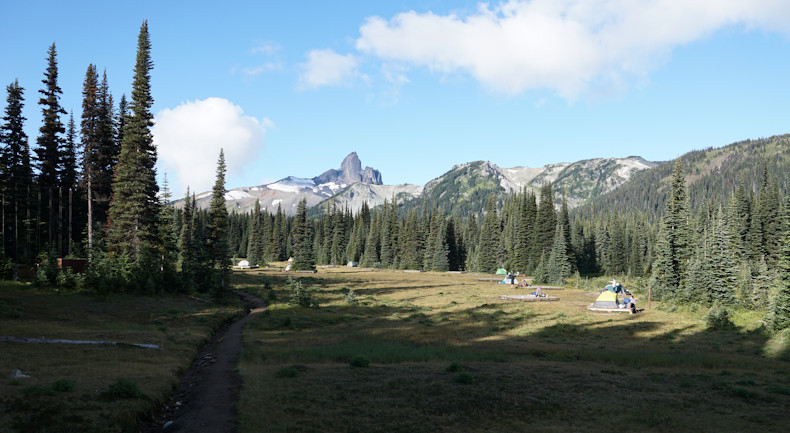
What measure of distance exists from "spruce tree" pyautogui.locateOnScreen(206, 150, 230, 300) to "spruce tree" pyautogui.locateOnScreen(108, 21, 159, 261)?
5792 mm

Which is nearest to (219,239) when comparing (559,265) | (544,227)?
(559,265)

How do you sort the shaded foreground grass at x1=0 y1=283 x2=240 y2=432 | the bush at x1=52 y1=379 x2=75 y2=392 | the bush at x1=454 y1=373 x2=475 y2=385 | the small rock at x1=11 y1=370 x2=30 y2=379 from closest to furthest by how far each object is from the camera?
the shaded foreground grass at x1=0 y1=283 x2=240 y2=432 → the bush at x1=52 y1=379 x2=75 y2=392 → the small rock at x1=11 y1=370 x2=30 y2=379 → the bush at x1=454 y1=373 x2=475 y2=385

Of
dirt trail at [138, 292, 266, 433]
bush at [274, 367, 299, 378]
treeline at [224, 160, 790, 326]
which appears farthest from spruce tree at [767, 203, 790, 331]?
dirt trail at [138, 292, 266, 433]

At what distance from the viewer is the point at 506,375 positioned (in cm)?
1962

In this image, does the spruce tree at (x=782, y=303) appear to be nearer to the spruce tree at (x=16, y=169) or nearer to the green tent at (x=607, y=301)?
the green tent at (x=607, y=301)

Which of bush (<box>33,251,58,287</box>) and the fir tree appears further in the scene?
the fir tree

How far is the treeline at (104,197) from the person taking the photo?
146ft

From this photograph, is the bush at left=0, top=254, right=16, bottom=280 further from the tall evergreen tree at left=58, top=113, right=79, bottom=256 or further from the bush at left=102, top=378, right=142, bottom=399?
the bush at left=102, top=378, right=142, bottom=399

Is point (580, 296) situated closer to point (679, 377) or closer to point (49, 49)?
point (679, 377)

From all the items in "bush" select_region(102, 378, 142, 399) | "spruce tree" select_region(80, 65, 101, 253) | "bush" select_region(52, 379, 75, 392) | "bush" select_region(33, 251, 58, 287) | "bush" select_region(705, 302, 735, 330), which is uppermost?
"spruce tree" select_region(80, 65, 101, 253)

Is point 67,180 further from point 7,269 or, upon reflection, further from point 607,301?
point 607,301

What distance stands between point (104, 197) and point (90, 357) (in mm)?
40986

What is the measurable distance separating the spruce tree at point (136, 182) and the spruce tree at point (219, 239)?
579 cm

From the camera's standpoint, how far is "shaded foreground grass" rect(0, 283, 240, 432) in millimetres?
11867
